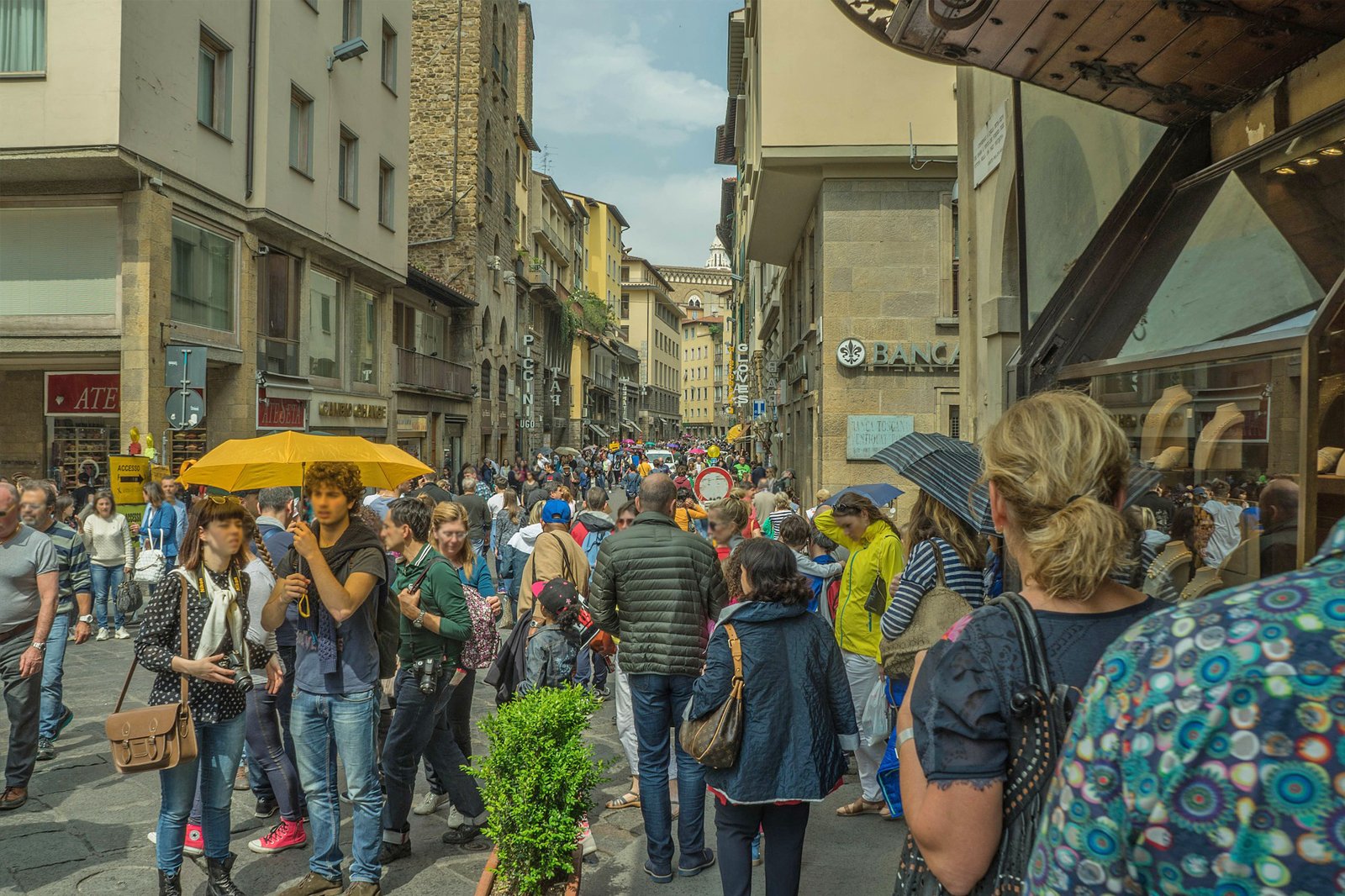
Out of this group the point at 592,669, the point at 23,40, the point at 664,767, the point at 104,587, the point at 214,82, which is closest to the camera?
the point at 664,767

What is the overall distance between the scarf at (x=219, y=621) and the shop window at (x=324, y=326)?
17.9m

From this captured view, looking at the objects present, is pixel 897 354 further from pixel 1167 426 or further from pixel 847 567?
pixel 1167 426

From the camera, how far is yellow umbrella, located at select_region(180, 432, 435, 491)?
5.52 metres

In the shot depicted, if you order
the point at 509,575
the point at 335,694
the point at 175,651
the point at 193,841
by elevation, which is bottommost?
the point at 193,841

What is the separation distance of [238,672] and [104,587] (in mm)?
7543

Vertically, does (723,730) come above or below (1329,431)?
below

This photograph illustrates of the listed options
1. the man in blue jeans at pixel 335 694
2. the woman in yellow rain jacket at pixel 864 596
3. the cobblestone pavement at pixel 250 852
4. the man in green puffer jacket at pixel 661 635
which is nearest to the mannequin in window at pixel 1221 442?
the woman in yellow rain jacket at pixel 864 596

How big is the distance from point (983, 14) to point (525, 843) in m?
3.78

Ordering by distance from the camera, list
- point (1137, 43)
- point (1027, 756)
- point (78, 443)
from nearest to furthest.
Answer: point (1027, 756)
point (1137, 43)
point (78, 443)

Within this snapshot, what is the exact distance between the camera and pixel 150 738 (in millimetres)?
4199

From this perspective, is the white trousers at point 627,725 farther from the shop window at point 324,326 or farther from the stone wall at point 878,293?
the shop window at point 324,326

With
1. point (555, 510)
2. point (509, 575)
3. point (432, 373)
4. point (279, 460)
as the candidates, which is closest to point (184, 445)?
point (509, 575)

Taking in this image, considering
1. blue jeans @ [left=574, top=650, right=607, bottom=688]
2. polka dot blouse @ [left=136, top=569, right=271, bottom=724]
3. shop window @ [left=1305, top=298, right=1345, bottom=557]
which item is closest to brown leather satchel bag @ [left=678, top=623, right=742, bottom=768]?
shop window @ [left=1305, top=298, right=1345, bottom=557]

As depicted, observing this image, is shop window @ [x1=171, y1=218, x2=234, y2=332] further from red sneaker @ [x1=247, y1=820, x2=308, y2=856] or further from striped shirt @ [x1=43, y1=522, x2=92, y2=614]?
red sneaker @ [x1=247, y1=820, x2=308, y2=856]
